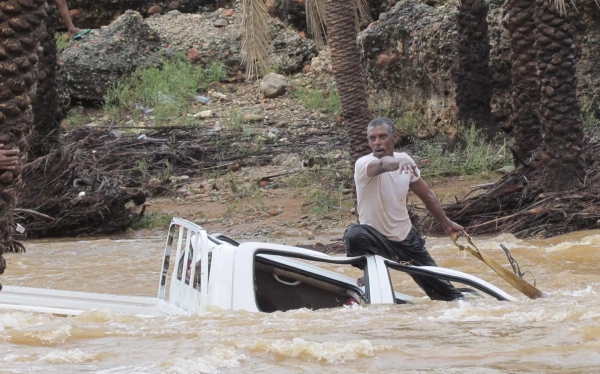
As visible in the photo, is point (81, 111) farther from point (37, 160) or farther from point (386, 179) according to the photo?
point (386, 179)

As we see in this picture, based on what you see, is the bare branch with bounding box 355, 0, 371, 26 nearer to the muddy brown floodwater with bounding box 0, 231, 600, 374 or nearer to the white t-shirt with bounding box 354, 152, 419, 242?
the white t-shirt with bounding box 354, 152, 419, 242

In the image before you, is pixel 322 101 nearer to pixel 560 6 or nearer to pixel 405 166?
pixel 560 6

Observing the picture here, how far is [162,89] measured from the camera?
19531mm

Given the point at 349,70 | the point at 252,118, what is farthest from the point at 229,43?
the point at 349,70

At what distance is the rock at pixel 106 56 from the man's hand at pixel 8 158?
13.5 m

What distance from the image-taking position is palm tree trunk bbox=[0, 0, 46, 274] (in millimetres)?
6508

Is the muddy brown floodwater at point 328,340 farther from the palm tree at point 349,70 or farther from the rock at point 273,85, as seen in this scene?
the rock at point 273,85

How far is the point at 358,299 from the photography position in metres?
6.20

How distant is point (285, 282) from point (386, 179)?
127cm

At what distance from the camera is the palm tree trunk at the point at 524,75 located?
11.6m

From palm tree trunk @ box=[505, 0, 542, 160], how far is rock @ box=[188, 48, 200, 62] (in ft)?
32.8

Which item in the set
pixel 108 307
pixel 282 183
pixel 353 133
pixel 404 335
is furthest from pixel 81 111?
pixel 404 335

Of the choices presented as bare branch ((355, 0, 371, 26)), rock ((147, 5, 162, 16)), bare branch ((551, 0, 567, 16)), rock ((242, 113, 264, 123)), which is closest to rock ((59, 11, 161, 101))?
rock ((147, 5, 162, 16))

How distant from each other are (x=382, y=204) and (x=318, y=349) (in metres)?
1.67
